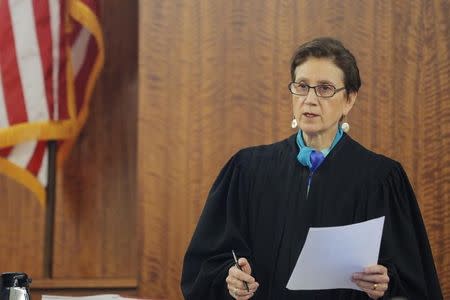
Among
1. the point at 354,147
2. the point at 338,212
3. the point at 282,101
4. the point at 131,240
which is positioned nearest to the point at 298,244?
the point at 338,212

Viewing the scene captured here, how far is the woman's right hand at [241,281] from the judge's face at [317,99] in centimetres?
46

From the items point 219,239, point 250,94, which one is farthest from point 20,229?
point 219,239

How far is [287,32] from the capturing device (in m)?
3.71

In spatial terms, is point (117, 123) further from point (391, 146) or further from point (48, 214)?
point (391, 146)

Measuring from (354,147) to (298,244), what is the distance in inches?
14.5

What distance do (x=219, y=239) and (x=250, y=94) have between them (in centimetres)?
117

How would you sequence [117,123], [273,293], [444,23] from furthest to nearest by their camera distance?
1. [117,123]
2. [444,23]
3. [273,293]

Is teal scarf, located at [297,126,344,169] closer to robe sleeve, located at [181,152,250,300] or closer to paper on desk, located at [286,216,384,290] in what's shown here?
robe sleeve, located at [181,152,250,300]

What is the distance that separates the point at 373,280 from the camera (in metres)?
2.38

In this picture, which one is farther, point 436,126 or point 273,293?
point 436,126

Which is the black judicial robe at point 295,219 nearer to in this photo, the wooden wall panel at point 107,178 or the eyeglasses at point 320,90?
the eyeglasses at point 320,90

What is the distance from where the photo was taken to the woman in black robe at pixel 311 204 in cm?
261

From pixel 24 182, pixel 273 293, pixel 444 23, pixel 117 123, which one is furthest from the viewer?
pixel 117 123

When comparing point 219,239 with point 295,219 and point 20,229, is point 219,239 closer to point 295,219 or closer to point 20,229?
point 295,219
